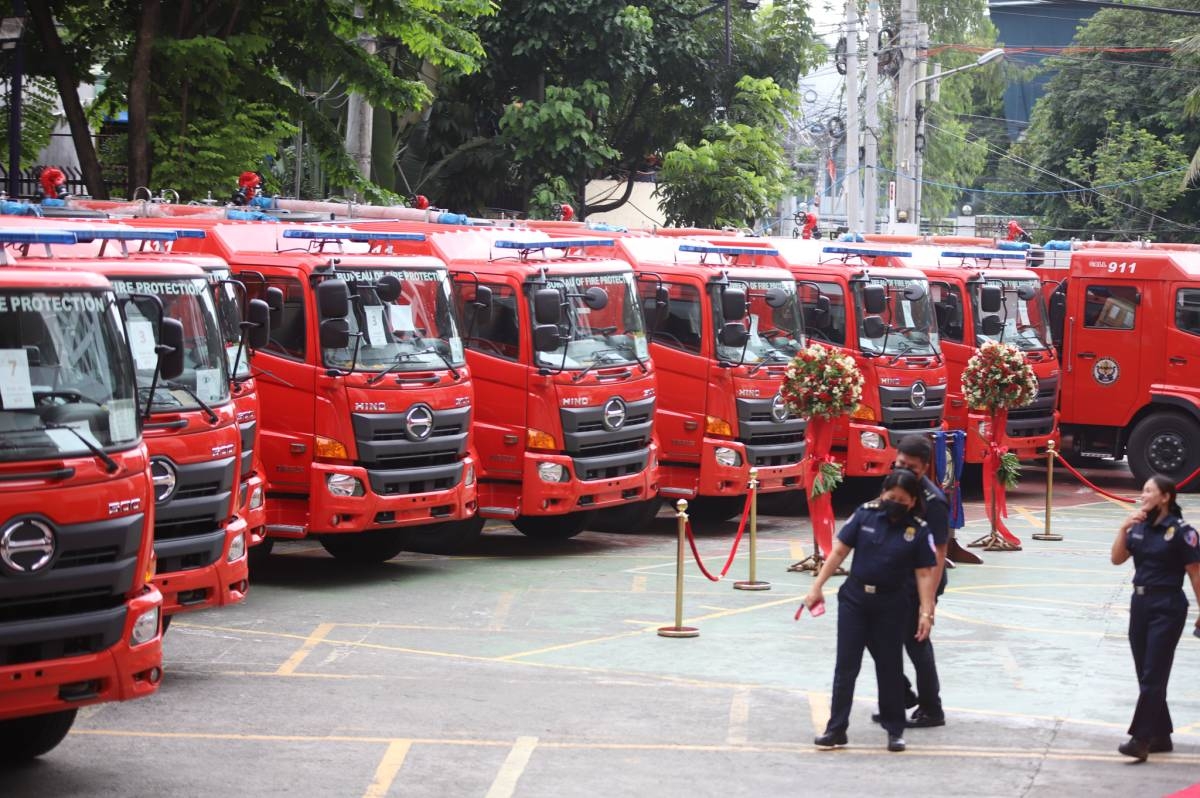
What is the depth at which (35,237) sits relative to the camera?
9.73 metres

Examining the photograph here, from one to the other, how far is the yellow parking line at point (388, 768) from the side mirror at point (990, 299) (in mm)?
13562

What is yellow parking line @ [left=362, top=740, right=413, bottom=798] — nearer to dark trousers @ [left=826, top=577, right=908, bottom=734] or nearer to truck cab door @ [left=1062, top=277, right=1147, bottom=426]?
dark trousers @ [left=826, top=577, right=908, bottom=734]

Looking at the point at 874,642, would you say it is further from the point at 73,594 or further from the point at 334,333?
the point at 334,333

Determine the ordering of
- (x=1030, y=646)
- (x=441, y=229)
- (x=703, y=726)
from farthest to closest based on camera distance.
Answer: (x=441, y=229), (x=1030, y=646), (x=703, y=726)

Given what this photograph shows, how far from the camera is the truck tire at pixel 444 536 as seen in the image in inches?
677

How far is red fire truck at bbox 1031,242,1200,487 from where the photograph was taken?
22.5m

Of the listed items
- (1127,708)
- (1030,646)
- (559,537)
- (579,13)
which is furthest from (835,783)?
(579,13)

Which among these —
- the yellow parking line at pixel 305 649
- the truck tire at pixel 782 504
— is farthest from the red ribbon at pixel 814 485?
the truck tire at pixel 782 504

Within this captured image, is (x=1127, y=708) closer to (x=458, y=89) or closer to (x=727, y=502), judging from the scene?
(x=727, y=502)

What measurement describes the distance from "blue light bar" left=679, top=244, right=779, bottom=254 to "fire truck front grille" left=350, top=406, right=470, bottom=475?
469cm

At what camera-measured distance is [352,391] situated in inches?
582

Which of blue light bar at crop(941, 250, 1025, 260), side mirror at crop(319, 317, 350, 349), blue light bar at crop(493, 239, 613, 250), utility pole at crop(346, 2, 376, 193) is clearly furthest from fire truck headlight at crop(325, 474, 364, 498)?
utility pole at crop(346, 2, 376, 193)

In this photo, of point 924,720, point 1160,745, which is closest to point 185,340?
point 924,720

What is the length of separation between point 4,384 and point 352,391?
6.47 meters
